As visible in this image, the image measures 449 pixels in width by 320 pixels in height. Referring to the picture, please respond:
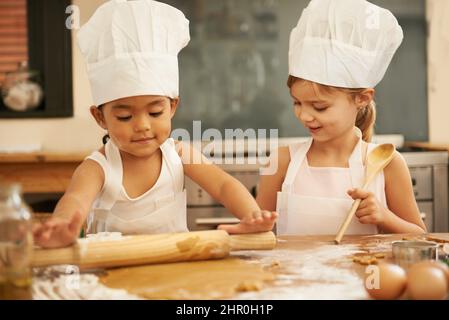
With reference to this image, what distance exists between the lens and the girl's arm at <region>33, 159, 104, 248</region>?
2.49 feet

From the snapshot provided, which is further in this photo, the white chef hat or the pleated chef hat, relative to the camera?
the white chef hat

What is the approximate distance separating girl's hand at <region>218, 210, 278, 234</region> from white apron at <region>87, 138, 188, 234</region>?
0.82ft

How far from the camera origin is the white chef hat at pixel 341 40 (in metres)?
1.16

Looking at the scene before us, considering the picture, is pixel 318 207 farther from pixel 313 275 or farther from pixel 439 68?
pixel 439 68

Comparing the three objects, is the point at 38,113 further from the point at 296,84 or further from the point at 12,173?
the point at 296,84

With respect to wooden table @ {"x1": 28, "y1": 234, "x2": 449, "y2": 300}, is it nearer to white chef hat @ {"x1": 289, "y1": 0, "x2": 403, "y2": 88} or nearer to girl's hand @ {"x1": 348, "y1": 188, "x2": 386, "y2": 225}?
girl's hand @ {"x1": 348, "y1": 188, "x2": 386, "y2": 225}

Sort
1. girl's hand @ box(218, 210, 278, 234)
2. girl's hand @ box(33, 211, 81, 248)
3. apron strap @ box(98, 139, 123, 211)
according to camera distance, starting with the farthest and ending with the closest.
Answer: apron strap @ box(98, 139, 123, 211), girl's hand @ box(218, 210, 278, 234), girl's hand @ box(33, 211, 81, 248)

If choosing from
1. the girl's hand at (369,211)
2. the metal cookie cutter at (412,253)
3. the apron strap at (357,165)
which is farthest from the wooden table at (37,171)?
the metal cookie cutter at (412,253)

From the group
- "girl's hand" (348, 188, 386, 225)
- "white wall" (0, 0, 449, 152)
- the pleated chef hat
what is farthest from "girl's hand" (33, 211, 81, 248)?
"white wall" (0, 0, 449, 152)

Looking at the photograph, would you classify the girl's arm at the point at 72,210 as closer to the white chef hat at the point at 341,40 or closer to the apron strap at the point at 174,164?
the apron strap at the point at 174,164

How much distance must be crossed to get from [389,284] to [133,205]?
1.93 ft

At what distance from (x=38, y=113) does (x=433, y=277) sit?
233 centimetres
